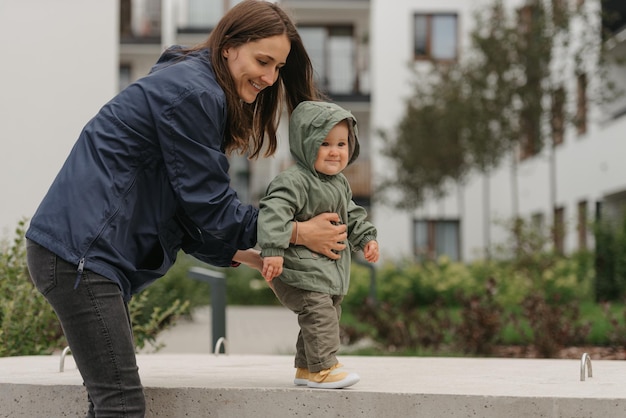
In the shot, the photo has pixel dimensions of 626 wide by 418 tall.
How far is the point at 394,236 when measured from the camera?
34125 mm

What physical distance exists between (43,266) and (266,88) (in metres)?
1.24

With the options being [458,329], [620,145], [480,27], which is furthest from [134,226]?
[620,145]

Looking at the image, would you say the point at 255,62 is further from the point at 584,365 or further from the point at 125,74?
the point at 125,74

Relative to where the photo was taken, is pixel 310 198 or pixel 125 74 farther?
pixel 125 74

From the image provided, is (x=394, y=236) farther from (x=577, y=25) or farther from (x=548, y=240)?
(x=548, y=240)

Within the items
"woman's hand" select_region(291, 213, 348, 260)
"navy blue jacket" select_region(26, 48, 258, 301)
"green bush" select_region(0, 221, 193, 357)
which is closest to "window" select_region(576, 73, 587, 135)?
"green bush" select_region(0, 221, 193, 357)

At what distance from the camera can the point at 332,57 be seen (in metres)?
34.8

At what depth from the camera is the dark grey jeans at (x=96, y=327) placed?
3326mm

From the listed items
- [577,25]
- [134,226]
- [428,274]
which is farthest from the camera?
[577,25]

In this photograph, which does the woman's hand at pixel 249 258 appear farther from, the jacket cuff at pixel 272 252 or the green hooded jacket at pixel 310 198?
the jacket cuff at pixel 272 252

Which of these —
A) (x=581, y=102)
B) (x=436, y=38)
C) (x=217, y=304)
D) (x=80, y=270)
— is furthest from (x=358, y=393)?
(x=436, y=38)

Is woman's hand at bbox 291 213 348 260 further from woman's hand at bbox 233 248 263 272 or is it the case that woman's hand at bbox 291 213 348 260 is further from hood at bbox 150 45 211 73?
hood at bbox 150 45 211 73

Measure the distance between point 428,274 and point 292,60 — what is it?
13.2 m

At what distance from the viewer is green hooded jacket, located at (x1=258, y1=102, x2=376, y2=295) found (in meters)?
3.88
